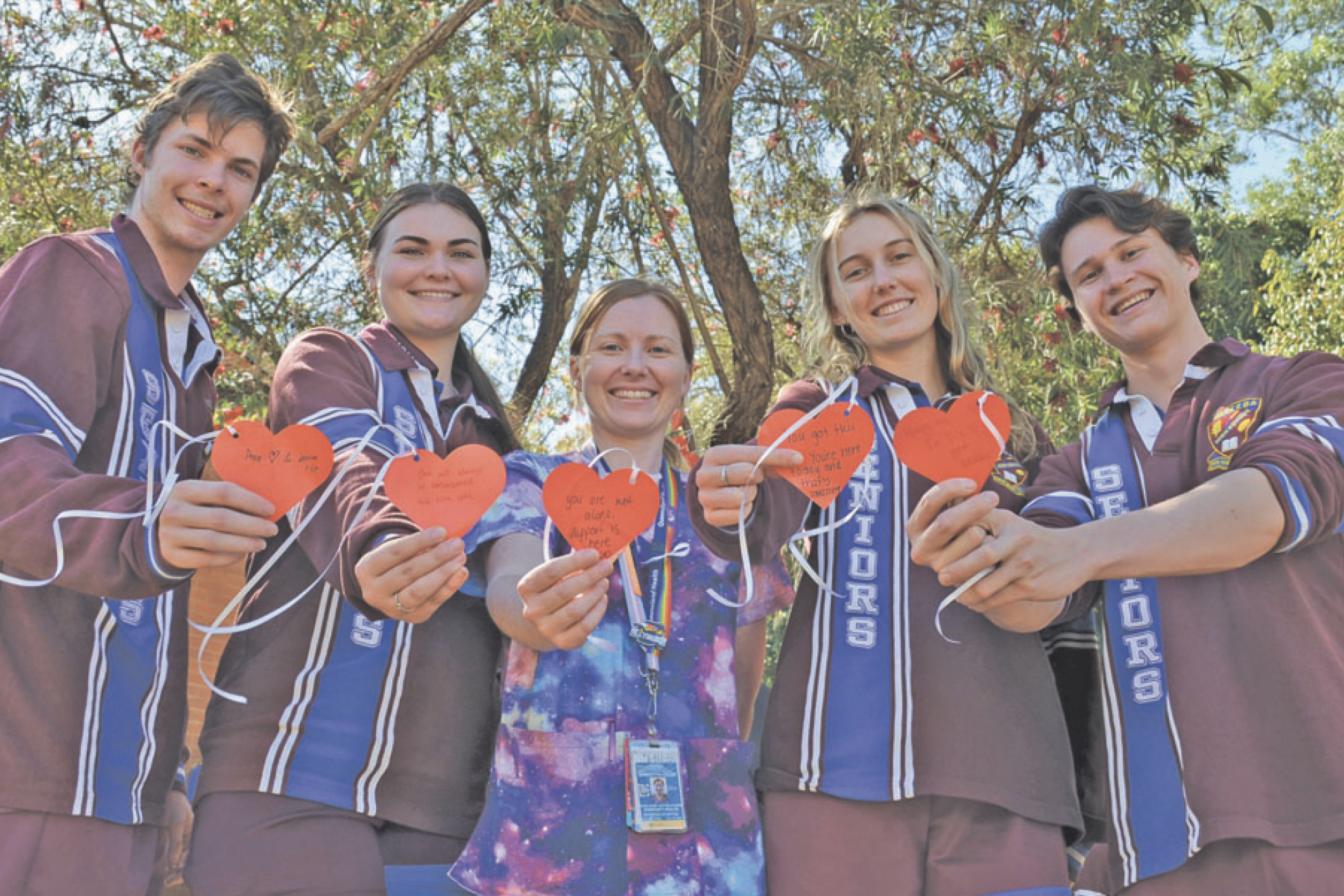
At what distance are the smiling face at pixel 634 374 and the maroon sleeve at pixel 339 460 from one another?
48 cm

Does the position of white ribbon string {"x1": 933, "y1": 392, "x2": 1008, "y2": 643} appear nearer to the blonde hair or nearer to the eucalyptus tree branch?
the blonde hair

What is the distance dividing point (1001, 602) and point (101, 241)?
1.71 m

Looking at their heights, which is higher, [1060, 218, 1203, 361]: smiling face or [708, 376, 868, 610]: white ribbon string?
[1060, 218, 1203, 361]: smiling face

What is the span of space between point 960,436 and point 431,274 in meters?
1.28

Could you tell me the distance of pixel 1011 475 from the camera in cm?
229

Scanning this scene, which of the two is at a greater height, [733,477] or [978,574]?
[733,477]

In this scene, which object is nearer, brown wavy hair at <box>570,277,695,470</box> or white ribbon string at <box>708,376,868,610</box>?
white ribbon string at <box>708,376,868,610</box>

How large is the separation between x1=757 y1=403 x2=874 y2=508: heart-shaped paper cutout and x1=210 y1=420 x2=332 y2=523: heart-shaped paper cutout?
0.72 metres

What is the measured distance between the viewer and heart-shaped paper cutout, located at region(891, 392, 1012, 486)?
6.16 feet

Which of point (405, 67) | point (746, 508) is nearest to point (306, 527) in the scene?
point (746, 508)

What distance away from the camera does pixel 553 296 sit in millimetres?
5977

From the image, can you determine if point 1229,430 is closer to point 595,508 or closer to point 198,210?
point 595,508

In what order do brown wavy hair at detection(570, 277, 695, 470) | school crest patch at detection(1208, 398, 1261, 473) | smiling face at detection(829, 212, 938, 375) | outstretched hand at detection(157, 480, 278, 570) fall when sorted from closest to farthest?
outstretched hand at detection(157, 480, 278, 570) → school crest patch at detection(1208, 398, 1261, 473) → smiling face at detection(829, 212, 938, 375) → brown wavy hair at detection(570, 277, 695, 470)

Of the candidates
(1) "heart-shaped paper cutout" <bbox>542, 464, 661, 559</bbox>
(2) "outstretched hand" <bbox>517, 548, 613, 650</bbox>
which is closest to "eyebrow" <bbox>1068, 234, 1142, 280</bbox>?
(1) "heart-shaped paper cutout" <bbox>542, 464, 661, 559</bbox>
